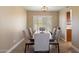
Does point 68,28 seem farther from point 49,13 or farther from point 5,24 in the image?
point 5,24

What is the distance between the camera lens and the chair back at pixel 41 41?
431 cm

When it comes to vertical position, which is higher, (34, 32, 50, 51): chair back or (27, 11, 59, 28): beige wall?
(27, 11, 59, 28): beige wall

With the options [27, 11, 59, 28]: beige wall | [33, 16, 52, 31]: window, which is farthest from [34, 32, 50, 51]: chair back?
[27, 11, 59, 28]: beige wall

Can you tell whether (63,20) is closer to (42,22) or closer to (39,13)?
(42,22)

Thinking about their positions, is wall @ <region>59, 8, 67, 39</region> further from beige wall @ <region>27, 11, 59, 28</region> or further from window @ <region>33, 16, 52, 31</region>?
window @ <region>33, 16, 52, 31</region>

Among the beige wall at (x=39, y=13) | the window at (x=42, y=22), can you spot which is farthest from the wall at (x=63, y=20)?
the window at (x=42, y=22)

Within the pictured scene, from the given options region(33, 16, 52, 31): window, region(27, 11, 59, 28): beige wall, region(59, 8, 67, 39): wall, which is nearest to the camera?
region(33, 16, 52, 31): window

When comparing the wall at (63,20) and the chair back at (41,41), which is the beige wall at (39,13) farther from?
the chair back at (41,41)

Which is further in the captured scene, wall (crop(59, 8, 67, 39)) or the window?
wall (crop(59, 8, 67, 39))

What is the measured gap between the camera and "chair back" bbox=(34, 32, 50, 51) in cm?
431

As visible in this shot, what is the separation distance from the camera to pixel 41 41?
4.42 meters

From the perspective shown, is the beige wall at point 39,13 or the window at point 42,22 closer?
the window at point 42,22

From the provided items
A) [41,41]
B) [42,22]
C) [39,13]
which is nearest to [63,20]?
[42,22]
